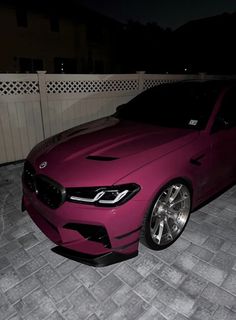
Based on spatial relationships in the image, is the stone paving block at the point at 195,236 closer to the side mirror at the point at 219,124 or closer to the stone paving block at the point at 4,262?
the side mirror at the point at 219,124

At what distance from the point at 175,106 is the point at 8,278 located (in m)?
2.72

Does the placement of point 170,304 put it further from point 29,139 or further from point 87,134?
point 29,139

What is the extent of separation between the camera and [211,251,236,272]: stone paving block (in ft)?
7.81

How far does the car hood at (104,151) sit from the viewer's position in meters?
2.17

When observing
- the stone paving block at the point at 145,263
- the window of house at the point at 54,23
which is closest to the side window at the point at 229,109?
the stone paving block at the point at 145,263

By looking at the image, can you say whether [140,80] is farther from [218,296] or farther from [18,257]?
[218,296]

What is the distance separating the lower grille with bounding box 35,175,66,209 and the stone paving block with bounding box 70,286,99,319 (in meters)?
0.78

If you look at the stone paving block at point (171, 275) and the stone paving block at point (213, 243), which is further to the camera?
the stone paving block at point (213, 243)

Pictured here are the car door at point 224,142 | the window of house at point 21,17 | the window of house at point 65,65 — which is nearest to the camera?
the car door at point 224,142

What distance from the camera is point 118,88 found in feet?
20.4

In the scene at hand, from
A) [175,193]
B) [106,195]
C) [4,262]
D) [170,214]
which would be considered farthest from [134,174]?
[4,262]

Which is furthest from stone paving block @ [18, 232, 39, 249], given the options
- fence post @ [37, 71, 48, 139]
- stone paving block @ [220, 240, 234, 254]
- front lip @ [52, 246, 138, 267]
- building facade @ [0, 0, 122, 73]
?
building facade @ [0, 0, 122, 73]

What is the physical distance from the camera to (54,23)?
57.1 ft

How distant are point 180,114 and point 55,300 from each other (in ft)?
7.90
